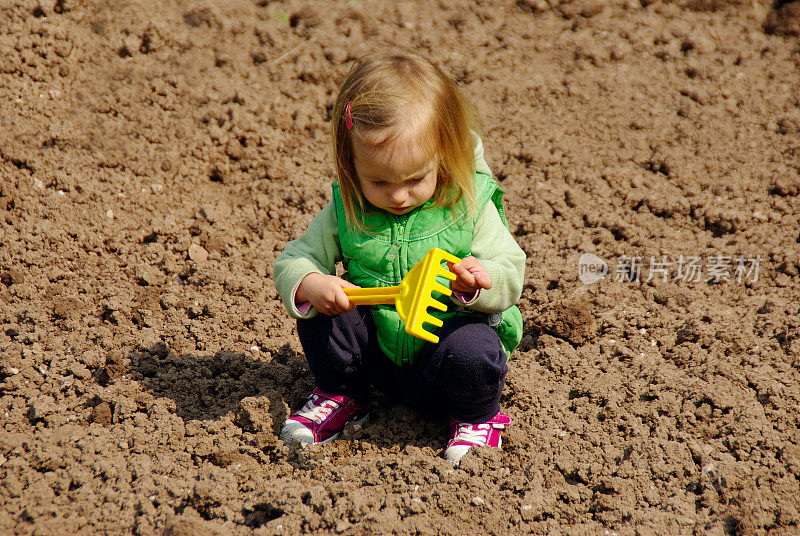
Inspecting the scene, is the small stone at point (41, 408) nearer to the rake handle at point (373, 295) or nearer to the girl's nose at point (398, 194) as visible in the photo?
the rake handle at point (373, 295)

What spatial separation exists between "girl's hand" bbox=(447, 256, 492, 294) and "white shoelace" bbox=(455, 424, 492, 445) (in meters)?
0.51

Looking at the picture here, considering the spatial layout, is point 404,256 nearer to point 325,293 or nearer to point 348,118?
point 325,293

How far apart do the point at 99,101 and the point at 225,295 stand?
4.42ft

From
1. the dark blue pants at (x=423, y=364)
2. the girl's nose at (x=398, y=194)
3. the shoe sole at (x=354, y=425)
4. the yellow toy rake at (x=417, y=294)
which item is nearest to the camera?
the yellow toy rake at (x=417, y=294)

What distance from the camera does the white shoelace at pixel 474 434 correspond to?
237cm

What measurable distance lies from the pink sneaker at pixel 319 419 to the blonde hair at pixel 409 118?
633 mm

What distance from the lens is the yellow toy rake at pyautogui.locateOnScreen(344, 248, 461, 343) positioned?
2002 millimetres

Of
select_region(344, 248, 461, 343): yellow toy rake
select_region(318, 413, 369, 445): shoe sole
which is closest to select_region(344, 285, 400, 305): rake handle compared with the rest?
select_region(344, 248, 461, 343): yellow toy rake

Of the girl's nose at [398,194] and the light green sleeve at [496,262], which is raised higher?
the girl's nose at [398,194]

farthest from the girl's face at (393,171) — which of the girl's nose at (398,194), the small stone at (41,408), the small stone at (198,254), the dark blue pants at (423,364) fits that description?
the small stone at (41,408)

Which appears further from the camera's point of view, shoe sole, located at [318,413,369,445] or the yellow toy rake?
shoe sole, located at [318,413,369,445]

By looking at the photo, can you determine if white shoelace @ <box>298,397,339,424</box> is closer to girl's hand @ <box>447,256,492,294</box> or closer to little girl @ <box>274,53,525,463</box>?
little girl @ <box>274,53,525,463</box>

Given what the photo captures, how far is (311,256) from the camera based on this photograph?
238 cm

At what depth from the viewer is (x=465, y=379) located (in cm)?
225
